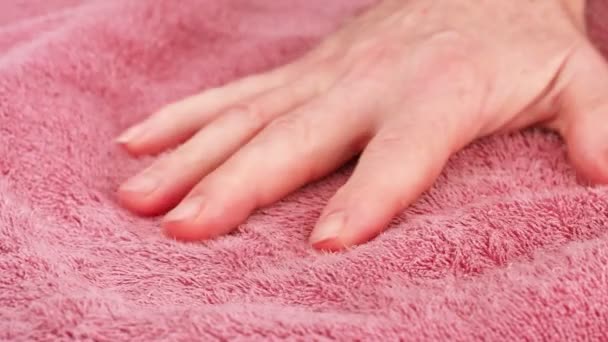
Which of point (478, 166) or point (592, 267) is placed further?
point (478, 166)

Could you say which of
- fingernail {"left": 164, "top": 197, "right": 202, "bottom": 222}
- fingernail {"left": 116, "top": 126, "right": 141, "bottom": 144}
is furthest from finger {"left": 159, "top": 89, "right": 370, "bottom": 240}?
fingernail {"left": 116, "top": 126, "right": 141, "bottom": 144}

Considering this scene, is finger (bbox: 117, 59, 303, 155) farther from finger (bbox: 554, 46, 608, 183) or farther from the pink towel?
finger (bbox: 554, 46, 608, 183)

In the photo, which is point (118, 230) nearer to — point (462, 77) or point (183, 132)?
point (183, 132)

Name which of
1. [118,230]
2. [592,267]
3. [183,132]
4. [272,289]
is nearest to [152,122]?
[183,132]

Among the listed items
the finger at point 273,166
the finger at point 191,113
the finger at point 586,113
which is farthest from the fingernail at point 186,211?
the finger at point 586,113

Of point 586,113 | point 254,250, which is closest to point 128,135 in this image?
point 254,250

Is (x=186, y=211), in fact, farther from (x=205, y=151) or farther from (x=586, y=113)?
(x=586, y=113)
